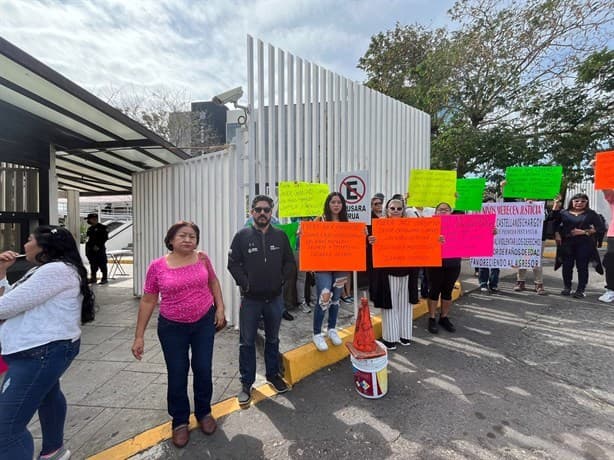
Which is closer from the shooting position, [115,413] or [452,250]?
[115,413]

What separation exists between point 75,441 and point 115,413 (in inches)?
14.1

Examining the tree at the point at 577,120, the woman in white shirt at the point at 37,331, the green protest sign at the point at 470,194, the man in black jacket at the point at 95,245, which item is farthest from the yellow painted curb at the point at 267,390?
the tree at the point at 577,120

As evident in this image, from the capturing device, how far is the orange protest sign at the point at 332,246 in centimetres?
336

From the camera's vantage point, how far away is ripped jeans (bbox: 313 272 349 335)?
3516mm

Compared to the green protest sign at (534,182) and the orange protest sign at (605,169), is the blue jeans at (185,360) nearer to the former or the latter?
the green protest sign at (534,182)

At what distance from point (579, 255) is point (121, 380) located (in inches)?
293

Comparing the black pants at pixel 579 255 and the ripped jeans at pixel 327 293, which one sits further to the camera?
the black pants at pixel 579 255

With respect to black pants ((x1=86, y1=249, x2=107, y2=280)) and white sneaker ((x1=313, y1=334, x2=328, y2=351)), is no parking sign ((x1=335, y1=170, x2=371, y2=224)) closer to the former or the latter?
white sneaker ((x1=313, y1=334, x2=328, y2=351))

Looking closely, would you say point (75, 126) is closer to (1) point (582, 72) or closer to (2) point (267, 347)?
(2) point (267, 347)

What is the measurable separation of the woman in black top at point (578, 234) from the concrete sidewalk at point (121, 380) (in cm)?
359

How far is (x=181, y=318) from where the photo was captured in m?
2.35

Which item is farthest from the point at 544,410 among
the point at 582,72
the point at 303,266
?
the point at 582,72

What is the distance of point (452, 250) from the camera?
4168 millimetres

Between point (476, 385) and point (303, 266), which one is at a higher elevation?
point (303, 266)
